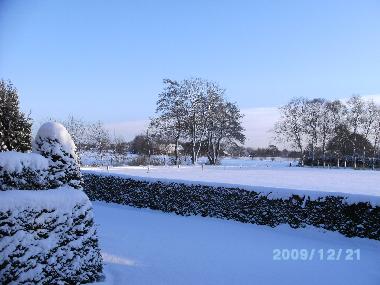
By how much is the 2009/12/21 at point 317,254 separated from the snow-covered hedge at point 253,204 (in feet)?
3.71

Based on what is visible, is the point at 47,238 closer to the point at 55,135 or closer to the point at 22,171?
the point at 22,171

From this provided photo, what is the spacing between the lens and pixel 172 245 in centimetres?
931

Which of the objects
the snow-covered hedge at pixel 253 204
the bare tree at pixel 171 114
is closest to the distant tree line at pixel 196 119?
the bare tree at pixel 171 114

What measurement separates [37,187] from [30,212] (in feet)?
2.03

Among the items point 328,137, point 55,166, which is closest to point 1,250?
point 55,166

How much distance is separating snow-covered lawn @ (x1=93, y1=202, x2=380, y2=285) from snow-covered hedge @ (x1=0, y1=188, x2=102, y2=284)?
0.76 metres

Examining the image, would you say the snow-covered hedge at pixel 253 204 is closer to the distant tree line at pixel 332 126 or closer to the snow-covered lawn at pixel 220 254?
the snow-covered lawn at pixel 220 254

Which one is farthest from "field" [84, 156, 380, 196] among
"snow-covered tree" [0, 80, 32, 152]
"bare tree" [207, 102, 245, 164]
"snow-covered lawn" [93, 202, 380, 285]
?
"bare tree" [207, 102, 245, 164]

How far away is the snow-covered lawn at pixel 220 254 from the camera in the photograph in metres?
6.91

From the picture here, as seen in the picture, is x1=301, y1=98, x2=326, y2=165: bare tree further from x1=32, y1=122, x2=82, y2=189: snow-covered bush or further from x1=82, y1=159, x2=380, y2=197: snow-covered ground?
x1=32, y1=122, x2=82, y2=189: snow-covered bush

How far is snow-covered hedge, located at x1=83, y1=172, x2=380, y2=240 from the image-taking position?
386 inches

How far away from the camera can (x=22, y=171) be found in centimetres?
571

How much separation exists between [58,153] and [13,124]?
24556mm

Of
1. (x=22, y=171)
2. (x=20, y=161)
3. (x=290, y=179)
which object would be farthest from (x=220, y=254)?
(x=290, y=179)
